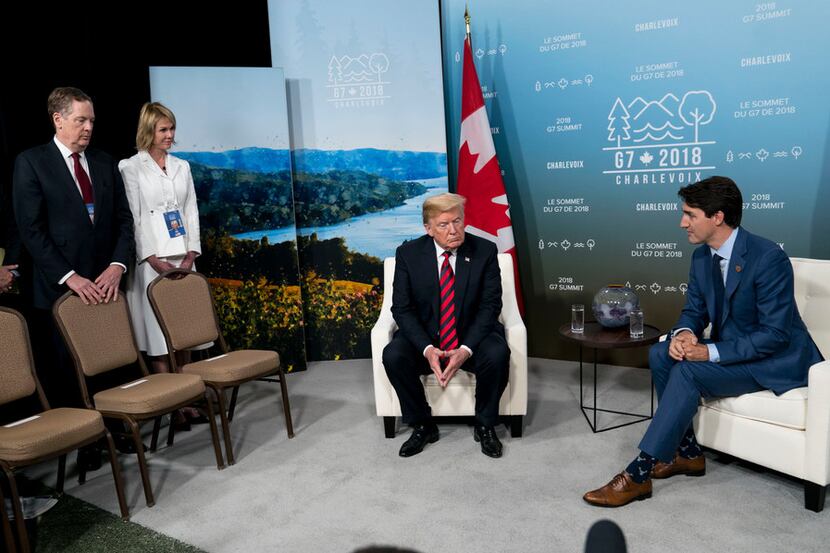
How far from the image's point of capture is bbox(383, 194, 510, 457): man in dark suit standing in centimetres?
326

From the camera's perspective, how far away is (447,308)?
3387 mm

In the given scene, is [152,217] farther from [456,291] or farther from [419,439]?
[419,439]

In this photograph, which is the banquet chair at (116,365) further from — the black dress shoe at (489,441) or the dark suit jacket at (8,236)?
the black dress shoe at (489,441)

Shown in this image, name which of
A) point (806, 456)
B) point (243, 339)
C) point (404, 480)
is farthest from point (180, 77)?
point (806, 456)

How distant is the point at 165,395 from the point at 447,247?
57.1 inches

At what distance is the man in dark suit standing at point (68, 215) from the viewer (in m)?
3.21

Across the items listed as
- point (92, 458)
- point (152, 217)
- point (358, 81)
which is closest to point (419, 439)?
point (92, 458)

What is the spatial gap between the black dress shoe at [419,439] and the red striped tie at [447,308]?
15.9 inches

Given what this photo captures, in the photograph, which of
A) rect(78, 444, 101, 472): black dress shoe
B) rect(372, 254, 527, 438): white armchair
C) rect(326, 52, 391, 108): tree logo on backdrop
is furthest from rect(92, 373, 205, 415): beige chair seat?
rect(326, 52, 391, 108): tree logo on backdrop

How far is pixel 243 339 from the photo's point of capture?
15.9 ft

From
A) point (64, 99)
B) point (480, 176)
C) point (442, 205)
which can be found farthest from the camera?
point (480, 176)

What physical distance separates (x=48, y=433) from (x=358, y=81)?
128 inches

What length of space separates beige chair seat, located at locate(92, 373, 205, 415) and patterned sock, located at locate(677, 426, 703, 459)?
2.14m

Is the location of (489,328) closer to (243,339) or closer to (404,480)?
(404,480)
